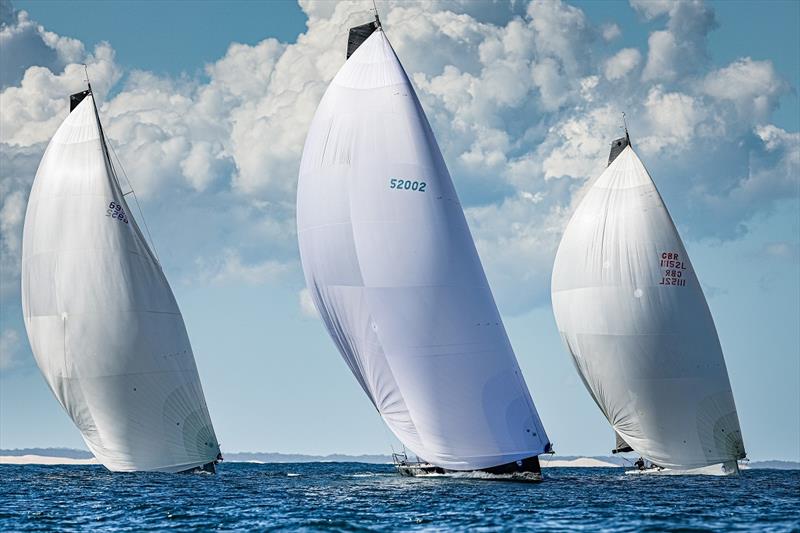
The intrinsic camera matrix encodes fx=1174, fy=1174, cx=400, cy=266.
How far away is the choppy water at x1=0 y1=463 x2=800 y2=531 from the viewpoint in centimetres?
3067

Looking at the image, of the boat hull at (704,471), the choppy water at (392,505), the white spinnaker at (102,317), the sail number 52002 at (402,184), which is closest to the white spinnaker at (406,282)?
the sail number 52002 at (402,184)

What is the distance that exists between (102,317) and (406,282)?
1395 cm

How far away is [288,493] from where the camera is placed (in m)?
41.9

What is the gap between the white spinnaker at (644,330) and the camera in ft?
178

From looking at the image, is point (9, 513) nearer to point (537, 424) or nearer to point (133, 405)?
point (133, 405)

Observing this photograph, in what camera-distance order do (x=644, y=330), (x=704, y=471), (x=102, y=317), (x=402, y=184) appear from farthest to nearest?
(x=704, y=471), (x=644, y=330), (x=102, y=317), (x=402, y=184)

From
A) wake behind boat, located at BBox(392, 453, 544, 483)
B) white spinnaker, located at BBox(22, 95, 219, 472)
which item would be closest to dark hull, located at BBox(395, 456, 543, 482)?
wake behind boat, located at BBox(392, 453, 544, 483)

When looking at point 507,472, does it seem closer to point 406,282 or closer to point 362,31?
point 406,282

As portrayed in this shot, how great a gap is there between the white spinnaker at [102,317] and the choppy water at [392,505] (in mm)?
2111

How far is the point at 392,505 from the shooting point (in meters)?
35.7

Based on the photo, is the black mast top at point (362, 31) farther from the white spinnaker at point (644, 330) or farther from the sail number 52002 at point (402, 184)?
the white spinnaker at point (644, 330)

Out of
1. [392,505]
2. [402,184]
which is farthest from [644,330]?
[392,505]

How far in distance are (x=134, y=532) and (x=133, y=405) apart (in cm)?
2074

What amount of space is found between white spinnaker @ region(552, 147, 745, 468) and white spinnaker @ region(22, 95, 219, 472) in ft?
62.4
